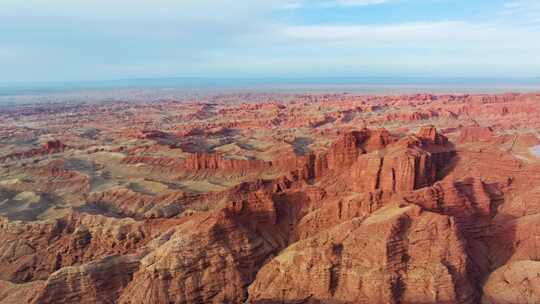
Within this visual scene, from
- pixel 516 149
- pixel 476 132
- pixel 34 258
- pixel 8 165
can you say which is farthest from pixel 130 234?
pixel 476 132

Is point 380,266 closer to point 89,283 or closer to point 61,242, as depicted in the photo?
point 89,283

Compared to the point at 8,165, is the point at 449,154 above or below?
above

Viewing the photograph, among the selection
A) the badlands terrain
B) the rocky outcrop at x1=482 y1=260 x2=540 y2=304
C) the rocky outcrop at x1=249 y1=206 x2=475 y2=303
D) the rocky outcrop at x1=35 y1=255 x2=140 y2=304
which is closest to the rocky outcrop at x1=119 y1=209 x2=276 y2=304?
the badlands terrain

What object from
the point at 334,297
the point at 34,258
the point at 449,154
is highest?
the point at 449,154

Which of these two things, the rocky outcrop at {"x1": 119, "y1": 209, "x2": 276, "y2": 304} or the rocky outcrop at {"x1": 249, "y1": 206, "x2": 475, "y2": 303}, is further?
the rocky outcrop at {"x1": 119, "y1": 209, "x2": 276, "y2": 304}

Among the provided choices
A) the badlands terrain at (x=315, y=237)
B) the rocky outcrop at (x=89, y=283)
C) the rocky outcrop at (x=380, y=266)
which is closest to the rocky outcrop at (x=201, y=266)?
the badlands terrain at (x=315, y=237)

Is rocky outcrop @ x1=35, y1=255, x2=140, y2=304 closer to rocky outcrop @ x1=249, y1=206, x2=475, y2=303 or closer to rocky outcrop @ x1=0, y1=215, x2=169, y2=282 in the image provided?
rocky outcrop @ x1=0, y1=215, x2=169, y2=282

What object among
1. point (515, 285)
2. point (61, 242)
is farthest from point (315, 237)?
point (61, 242)

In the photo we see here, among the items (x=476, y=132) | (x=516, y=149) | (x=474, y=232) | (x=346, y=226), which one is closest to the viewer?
(x=346, y=226)

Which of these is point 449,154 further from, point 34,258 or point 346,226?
point 34,258

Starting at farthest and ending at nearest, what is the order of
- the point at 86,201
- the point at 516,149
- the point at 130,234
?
the point at 516,149
the point at 86,201
the point at 130,234

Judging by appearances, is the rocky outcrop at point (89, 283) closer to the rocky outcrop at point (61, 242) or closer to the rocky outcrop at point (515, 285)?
the rocky outcrop at point (61, 242)
